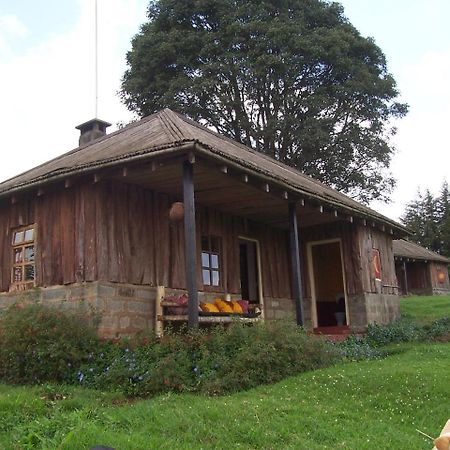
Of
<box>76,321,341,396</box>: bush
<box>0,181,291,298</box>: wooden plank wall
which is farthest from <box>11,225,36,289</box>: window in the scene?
<box>76,321,341,396</box>: bush

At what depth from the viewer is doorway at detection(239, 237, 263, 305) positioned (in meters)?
14.1

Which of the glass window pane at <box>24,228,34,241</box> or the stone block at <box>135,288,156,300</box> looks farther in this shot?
the glass window pane at <box>24,228,34,241</box>

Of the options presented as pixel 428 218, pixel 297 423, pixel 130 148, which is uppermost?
pixel 428 218

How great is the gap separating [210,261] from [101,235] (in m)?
3.10

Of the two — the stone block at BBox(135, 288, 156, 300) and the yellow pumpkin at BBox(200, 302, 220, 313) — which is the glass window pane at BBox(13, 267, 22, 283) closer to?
the stone block at BBox(135, 288, 156, 300)

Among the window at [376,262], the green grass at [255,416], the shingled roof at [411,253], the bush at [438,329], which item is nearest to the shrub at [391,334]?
the bush at [438,329]

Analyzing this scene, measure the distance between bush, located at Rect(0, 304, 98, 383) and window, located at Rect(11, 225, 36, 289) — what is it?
1.91m

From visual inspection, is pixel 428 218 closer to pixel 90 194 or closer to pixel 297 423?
pixel 90 194

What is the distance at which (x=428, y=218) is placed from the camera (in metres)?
42.8

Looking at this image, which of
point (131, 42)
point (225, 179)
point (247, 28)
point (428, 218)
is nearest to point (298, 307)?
point (225, 179)

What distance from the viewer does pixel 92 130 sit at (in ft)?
53.1

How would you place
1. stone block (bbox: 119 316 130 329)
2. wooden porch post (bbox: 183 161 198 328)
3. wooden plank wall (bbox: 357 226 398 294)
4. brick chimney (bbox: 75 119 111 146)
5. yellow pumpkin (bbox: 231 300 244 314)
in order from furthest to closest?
brick chimney (bbox: 75 119 111 146) < wooden plank wall (bbox: 357 226 398 294) < yellow pumpkin (bbox: 231 300 244 314) < stone block (bbox: 119 316 130 329) < wooden porch post (bbox: 183 161 198 328)

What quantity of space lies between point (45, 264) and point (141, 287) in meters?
1.86

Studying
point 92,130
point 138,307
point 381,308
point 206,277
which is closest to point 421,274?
point 381,308
